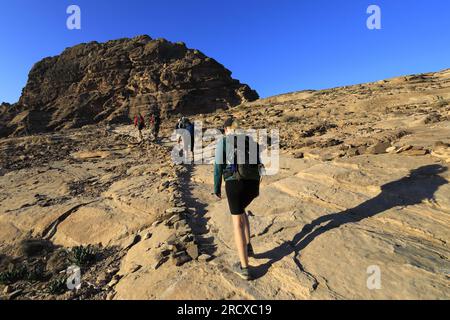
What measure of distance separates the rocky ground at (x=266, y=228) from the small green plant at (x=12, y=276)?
0.7 inches

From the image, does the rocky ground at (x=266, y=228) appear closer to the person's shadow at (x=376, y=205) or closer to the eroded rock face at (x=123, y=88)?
the person's shadow at (x=376, y=205)

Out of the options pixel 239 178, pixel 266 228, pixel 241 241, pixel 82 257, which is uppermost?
pixel 239 178

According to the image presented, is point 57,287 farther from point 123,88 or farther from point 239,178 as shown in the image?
point 123,88

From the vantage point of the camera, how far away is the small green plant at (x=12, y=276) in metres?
6.46

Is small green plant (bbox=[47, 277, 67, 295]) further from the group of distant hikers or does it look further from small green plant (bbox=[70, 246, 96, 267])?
the group of distant hikers

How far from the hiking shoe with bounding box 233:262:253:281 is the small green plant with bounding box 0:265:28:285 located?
4.18 m

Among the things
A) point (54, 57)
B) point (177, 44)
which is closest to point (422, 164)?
point (177, 44)

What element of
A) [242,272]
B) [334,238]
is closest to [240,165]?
[242,272]

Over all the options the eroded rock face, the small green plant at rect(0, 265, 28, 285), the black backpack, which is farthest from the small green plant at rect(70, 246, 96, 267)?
the eroded rock face

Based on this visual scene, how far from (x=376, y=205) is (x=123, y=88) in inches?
2003

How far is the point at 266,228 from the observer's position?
6.31 m

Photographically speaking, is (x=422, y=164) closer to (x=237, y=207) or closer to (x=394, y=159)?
(x=394, y=159)

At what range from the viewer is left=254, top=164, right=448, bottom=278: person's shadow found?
5312 mm
